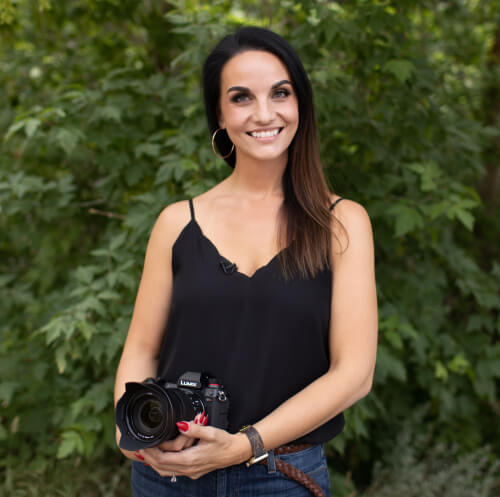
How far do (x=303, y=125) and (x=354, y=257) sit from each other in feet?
1.60

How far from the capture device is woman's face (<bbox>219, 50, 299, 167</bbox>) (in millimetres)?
1583

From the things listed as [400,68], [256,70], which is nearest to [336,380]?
[256,70]

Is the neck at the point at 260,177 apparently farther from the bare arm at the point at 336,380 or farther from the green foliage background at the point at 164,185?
the green foliage background at the point at 164,185

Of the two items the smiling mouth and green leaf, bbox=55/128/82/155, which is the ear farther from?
green leaf, bbox=55/128/82/155

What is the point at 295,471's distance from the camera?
1494 millimetres

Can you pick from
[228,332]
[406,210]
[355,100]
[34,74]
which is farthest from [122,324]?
[34,74]

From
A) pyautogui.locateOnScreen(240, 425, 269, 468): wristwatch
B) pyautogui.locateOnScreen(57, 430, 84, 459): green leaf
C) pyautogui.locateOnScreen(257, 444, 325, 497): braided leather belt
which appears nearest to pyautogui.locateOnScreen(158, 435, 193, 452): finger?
pyautogui.locateOnScreen(240, 425, 269, 468): wristwatch

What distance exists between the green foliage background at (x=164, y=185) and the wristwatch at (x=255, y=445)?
0.99m

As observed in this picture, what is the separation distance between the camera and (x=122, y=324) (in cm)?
227

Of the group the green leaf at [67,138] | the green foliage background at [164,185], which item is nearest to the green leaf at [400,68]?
the green foliage background at [164,185]

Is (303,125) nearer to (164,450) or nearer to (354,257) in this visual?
(354,257)

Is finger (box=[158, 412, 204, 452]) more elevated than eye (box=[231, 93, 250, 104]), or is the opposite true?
eye (box=[231, 93, 250, 104])

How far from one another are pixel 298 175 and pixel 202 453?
2.90 feet

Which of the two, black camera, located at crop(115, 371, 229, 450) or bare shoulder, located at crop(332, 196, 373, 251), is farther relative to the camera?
bare shoulder, located at crop(332, 196, 373, 251)
